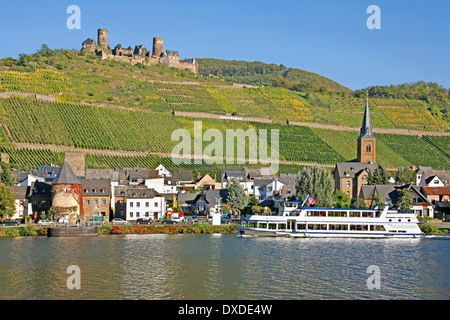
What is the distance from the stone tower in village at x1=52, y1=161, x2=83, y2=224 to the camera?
209 ft

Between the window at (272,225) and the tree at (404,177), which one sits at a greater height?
the tree at (404,177)

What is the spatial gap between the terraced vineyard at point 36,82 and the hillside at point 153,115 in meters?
0.22

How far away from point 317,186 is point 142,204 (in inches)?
773

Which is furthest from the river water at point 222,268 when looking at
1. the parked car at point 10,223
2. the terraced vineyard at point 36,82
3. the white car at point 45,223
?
the terraced vineyard at point 36,82

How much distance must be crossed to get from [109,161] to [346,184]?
123 feet

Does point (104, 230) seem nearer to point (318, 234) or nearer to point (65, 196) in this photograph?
point (65, 196)

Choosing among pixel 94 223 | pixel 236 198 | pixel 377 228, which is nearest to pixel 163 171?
pixel 236 198

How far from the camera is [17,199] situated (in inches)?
2702

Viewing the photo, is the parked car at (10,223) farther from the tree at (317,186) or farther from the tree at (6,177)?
the tree at (317,186)

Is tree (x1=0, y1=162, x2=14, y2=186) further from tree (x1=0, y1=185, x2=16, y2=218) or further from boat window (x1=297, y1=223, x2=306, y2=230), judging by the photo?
boat window (x1=297, y1=223, x2=306, y2=230)

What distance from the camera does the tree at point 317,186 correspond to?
235 ft

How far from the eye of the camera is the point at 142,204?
70812mm

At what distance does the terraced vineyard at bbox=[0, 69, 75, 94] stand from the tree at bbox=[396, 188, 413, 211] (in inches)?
3172
